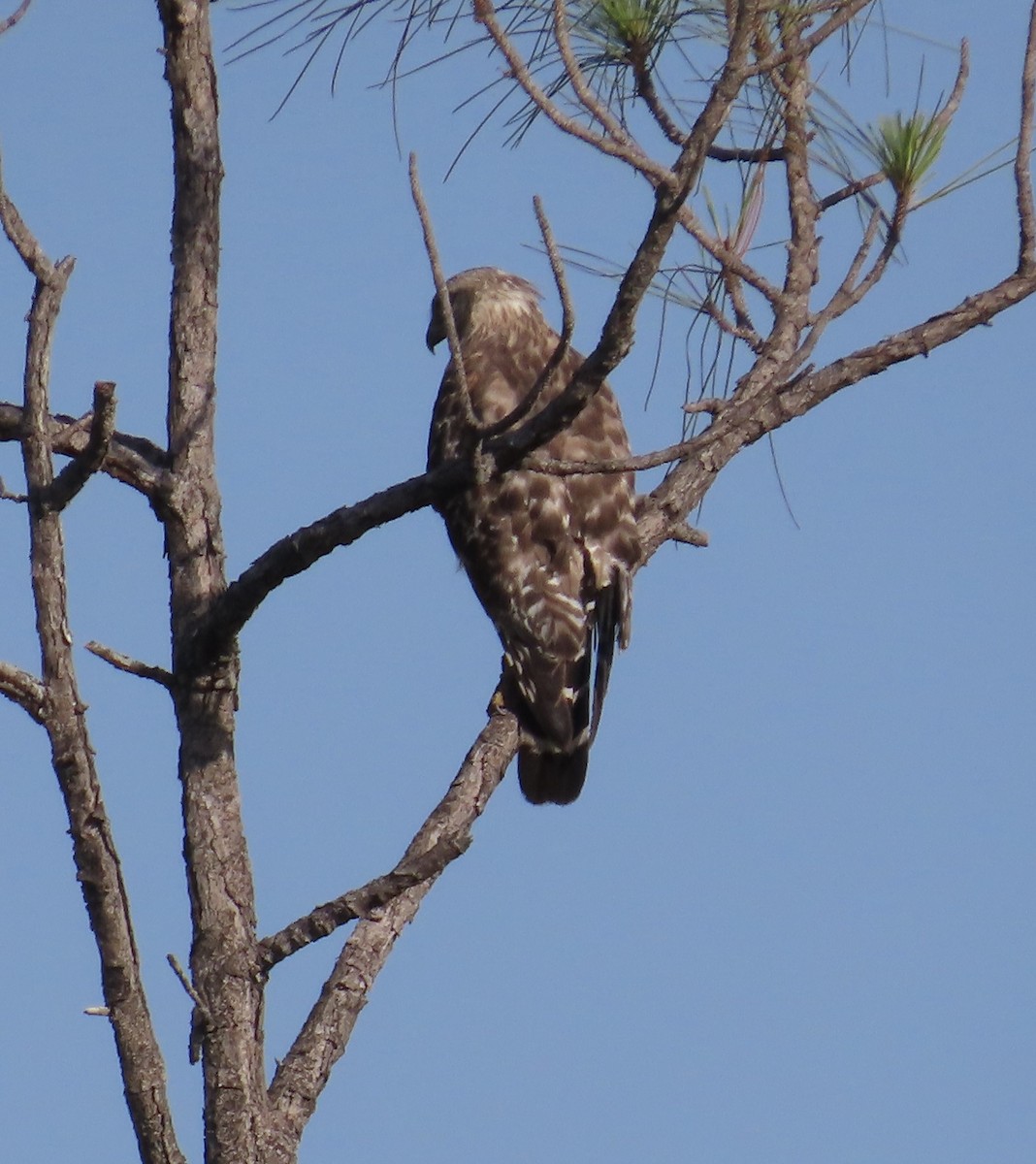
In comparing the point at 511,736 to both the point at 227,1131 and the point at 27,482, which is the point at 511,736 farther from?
the point at 27,482

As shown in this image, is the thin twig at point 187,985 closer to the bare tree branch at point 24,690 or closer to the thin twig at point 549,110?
the bare tree branch at point 24,690

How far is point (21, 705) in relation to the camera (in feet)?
7.64

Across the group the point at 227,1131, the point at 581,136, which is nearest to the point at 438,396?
the point at 581,136

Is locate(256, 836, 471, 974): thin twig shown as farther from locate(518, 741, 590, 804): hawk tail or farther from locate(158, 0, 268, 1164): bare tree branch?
locate(518, 741, 590, 804): hawk tail

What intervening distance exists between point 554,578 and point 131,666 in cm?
187

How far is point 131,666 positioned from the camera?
8.57 ft

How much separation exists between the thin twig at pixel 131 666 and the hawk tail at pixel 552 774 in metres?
1.66

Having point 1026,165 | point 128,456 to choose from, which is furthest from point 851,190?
point 128,456

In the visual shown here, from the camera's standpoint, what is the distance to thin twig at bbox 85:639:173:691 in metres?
2.54

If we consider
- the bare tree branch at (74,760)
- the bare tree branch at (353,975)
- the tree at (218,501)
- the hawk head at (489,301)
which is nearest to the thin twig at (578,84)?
the tree at (218,501)

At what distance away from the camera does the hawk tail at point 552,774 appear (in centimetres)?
425

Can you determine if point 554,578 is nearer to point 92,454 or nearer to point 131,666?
point 131,666

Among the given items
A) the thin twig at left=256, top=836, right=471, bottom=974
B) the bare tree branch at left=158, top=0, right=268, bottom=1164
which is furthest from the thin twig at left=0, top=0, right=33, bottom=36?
the thin twig at left=256, top=836, right=471, bottom=974

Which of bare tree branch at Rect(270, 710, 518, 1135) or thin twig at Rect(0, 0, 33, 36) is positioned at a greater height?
thin twig at Rect(0, 0, 33, 36)
